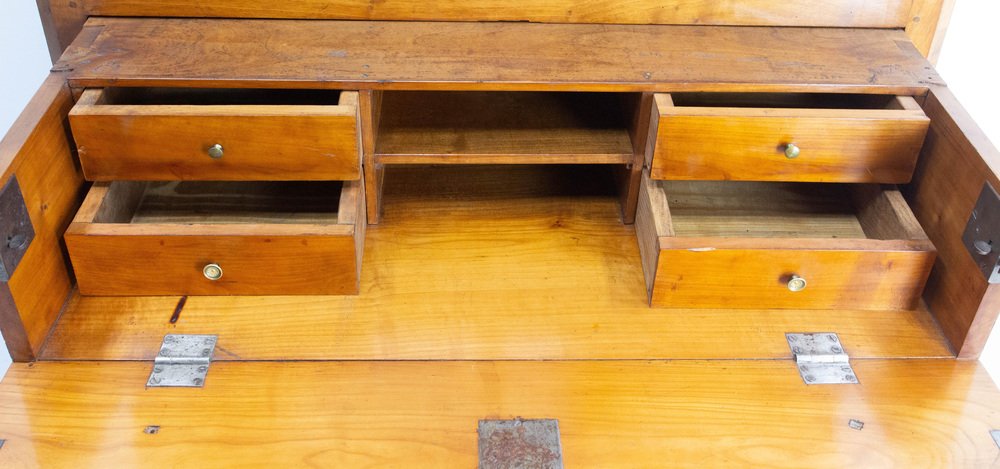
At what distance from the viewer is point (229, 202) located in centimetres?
148

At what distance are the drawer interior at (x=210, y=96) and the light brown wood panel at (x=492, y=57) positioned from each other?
2.9 inches

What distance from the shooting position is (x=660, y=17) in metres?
1.48

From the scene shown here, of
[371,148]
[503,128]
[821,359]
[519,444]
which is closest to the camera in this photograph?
[519,444]

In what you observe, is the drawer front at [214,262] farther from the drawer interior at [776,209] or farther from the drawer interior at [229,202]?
the drawer interior at [776,209]

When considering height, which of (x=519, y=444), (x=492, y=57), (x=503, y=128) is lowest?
(x=519, y=444)

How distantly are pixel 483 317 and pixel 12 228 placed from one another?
0.60 m

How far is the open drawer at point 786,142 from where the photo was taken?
1.27m

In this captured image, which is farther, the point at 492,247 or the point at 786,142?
the point at 492,247

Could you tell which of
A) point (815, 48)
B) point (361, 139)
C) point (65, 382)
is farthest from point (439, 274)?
point (815, 48)

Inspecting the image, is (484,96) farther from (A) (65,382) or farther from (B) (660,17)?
(A) (65,382)

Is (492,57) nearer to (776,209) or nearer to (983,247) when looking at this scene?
(776,209)

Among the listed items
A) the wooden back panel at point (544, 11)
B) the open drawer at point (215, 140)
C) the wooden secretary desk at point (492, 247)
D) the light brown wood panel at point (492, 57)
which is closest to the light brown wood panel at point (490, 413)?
the wooden secretary desk at point (492, 247)

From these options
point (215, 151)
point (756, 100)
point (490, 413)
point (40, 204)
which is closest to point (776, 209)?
point (756, 100)

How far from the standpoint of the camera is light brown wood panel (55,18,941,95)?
4.26 feet
